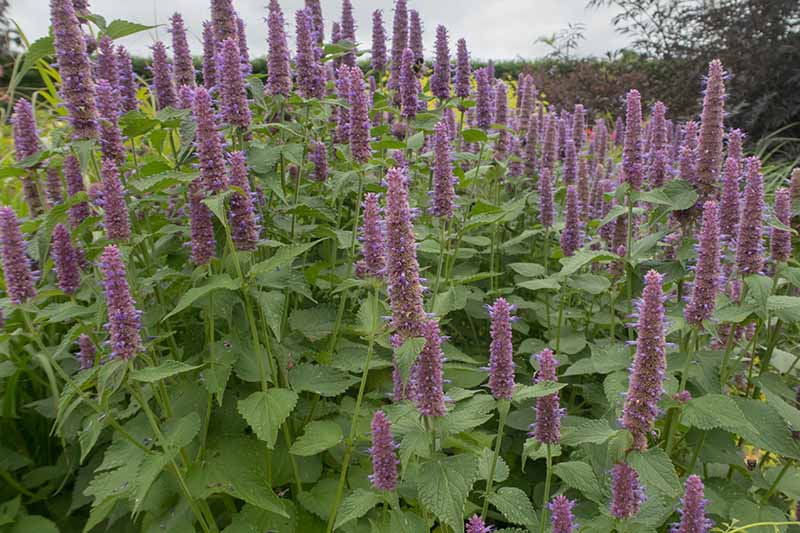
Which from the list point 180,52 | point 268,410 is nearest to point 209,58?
point 180,52

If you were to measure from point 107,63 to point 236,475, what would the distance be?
2.02 meters

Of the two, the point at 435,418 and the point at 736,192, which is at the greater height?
the point at 736,192

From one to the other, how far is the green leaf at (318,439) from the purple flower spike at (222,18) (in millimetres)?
2010

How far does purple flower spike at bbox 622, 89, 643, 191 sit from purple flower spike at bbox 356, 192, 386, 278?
157cm

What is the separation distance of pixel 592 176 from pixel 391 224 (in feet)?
13.3

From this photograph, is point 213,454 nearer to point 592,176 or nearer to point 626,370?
point 626,370

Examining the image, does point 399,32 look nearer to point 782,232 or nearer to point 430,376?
point 782,232

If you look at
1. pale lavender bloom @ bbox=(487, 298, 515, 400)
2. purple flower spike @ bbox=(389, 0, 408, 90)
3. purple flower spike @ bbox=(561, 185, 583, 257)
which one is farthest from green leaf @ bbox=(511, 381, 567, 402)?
purple flower spike @ bbox=(389, 0, 408, 90)

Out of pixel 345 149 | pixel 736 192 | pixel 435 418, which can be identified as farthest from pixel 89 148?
pixel 736 192

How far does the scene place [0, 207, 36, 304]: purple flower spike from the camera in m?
2.42

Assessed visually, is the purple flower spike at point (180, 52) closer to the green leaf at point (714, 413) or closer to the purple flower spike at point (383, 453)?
the purple flower spike at point (383, 453)

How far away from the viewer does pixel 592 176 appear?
554cm

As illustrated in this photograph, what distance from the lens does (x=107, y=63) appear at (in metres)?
3.00

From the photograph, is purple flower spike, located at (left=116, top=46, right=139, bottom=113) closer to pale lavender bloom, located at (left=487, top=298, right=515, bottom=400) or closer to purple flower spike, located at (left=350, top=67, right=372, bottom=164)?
purple flower spike, located at (left=350, top=67, right=372, bottom=164)
